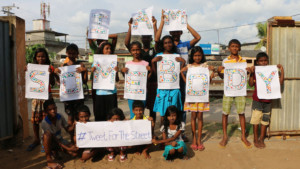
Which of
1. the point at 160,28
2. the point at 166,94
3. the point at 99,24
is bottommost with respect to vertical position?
the point at 166,94

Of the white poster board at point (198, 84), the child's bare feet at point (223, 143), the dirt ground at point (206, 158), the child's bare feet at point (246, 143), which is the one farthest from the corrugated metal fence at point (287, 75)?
the white poster board at point (198, 84)

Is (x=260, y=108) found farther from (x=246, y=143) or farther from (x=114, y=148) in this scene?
(x=114, y=148)

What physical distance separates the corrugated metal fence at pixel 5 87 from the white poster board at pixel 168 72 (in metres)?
3.05

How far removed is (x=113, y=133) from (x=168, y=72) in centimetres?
152

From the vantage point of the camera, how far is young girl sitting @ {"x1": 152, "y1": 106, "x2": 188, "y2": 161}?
12.7 ft

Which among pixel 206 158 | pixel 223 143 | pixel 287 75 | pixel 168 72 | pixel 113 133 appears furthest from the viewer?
pixel 287 75

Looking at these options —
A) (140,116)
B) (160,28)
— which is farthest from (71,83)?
(160,28)

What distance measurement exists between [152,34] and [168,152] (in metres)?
2.36

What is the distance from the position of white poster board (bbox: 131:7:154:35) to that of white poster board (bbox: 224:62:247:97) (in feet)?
5.58

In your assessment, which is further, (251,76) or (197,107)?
(251,76)

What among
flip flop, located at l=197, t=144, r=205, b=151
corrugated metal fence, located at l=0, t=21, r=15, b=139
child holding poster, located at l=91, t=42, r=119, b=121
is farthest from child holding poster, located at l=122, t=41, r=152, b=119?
corrugated metal fence, located at l=0, t=21, r=15, b=139

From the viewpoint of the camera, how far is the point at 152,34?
4.68 metres

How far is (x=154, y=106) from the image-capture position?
14.5 feet

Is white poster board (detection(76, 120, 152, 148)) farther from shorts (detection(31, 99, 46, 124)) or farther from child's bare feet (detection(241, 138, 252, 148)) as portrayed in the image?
child's bare feet (detection(241, 138, 252, 148))
